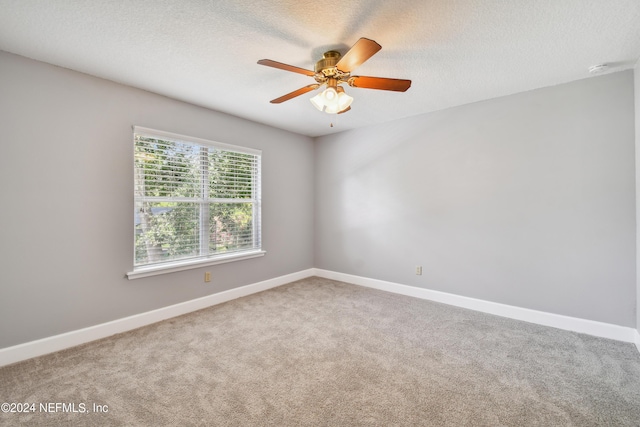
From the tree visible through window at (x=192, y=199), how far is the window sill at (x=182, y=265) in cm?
7

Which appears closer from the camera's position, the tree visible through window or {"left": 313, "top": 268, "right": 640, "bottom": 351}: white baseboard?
{"left": 313, "top": 268, "right": 640, "bottom": 351}: white baseboard

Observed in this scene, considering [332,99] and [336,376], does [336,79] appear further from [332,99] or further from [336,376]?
[336,376]

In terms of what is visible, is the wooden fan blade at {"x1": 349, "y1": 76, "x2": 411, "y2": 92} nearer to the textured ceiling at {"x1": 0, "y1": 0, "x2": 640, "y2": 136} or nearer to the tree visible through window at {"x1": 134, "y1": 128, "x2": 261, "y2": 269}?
the textured ceiling at {"x1": 0, "y1": 0, "x2": 640, "y2": 136}

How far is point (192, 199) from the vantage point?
330cm

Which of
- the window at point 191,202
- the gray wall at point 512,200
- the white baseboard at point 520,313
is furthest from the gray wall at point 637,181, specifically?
the window at point 191,202

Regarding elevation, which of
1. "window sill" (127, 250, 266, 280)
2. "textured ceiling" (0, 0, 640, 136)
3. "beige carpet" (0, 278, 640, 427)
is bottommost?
"beige carpet" (0, 278, 640, 427)

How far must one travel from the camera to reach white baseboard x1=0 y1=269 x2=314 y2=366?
7.25ft

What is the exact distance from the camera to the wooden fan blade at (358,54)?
1654 millimetres

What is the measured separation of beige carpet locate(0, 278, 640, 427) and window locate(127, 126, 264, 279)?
32.9 inches

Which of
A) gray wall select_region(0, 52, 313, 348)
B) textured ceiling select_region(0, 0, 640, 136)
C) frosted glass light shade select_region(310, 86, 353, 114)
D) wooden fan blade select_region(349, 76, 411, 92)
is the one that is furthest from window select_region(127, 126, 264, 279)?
wooden fan blade select_region(349, 76, 411, 92)

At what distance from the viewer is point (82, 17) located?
180 cm

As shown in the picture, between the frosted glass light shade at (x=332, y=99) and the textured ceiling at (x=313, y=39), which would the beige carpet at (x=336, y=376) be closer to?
the frosted glass light shade at (x=332, y=99)

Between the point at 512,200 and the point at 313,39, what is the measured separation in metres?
2.74

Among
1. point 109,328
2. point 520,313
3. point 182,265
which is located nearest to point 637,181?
point 520,313
